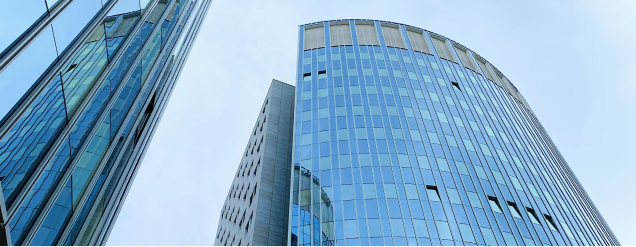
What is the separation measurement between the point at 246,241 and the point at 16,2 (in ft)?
122

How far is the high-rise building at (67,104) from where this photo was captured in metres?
10.8

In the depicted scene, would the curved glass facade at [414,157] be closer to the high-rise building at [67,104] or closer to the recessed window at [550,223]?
the recessed window at [550,223]

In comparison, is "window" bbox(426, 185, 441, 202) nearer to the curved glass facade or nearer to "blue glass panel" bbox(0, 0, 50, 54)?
the curved glass facade

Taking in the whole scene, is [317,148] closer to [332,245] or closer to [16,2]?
[332,245]

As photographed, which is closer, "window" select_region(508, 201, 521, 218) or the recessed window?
"window" select_region(508, 201, 521, 218)

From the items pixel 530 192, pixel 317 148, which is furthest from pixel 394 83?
pixel 530 192

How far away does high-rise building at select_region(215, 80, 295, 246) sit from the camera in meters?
44.2

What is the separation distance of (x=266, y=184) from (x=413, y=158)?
15343 millimetres

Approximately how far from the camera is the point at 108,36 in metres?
16.6

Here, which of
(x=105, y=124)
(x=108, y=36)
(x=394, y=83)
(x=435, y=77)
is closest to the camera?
(x=108, y=36)

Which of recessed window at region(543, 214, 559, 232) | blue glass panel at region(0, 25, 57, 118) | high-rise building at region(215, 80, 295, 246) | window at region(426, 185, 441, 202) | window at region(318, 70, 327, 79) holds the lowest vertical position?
blue glass panel at region(0, 25, 57, 118)

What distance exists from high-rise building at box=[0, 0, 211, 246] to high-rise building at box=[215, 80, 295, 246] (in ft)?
67.3

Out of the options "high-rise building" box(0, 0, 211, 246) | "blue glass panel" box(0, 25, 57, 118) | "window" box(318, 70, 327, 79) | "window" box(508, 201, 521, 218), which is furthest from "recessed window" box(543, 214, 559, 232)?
"blue glass panel" box(0, 25, 57, 118)

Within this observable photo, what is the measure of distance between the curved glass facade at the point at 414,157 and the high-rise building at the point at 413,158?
0.39 ft
